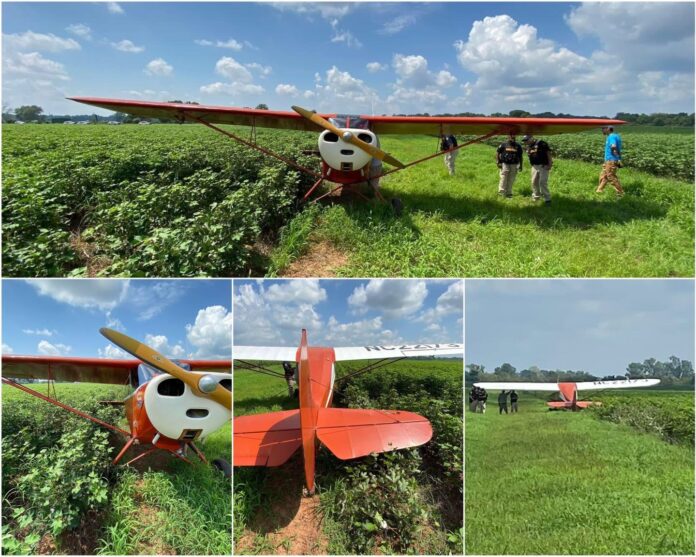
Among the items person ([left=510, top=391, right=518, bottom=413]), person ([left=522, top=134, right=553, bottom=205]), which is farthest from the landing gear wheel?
person ([left=522, top=134, right=553, bottom=205])

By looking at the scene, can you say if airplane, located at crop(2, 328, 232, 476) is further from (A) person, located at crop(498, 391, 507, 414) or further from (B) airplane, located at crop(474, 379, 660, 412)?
(B) airplane, located at crop(474, 379, 660, 412)

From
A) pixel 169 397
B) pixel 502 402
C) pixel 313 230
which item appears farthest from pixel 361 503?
pixel 313 230

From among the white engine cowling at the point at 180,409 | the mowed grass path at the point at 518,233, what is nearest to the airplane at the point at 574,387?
the mowed grass path at the point at 518,233

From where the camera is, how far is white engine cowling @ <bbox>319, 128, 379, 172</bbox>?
5.94 meters

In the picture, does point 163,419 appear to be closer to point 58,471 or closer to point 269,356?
point 58,471

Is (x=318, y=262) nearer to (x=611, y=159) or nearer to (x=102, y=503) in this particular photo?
(x=102, y=503)

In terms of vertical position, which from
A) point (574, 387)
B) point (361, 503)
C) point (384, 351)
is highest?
point (384, 351)

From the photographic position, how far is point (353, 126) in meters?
6.31

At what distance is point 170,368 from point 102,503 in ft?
4.78

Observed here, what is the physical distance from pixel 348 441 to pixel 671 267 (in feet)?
15.0

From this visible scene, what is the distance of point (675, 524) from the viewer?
10.7 feet

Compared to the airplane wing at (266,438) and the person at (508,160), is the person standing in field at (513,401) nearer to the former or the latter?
the airplane wing at (266,438)

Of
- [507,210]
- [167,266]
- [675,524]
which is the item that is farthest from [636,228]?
[167,266]

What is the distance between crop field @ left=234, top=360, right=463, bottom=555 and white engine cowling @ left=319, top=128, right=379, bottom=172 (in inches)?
149
